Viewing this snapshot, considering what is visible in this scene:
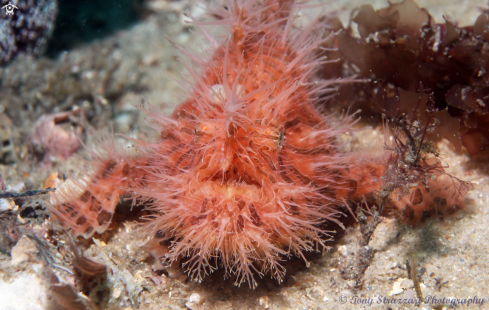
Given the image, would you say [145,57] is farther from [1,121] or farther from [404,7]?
[404,7]

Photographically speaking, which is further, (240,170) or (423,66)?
(423,66)

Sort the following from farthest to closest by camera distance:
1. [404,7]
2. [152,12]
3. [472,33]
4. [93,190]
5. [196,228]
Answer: [152,12] → [404,7] → [472,33] → [93,190] → [196,228]

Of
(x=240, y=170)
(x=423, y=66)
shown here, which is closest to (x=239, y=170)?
(x=240, y=170)

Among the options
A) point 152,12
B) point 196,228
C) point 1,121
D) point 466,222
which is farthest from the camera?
point 152,12

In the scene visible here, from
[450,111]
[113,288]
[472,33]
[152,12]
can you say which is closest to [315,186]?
[113,288]

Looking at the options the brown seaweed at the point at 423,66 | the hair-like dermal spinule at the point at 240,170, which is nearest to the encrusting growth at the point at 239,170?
the hair-like dermal spinule at the point at 240,170

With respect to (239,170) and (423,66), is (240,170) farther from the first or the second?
(423,66)

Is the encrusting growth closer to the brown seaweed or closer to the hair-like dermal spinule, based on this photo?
the hair-like dermal spinule

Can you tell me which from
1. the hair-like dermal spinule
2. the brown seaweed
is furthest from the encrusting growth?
the brown seaweed

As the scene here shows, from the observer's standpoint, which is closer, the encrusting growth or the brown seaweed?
the encrusting growth
